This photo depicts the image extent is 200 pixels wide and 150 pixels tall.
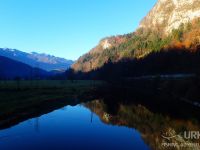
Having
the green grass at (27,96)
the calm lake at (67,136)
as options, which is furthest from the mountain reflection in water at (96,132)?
the green grass at (27,96)

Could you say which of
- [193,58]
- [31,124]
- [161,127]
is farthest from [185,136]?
[193,58]

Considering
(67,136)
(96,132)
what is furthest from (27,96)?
(67,136)

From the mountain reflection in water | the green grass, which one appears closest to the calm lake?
the mountain reflection in water

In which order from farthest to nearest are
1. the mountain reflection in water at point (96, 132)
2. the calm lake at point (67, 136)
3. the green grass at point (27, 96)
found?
the green grass at point (27, 96)
the mountain reflection in water at point (96, 132)
the calm lake at point (67, 136)

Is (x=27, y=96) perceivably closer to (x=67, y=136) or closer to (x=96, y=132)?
(x=96, y=132)

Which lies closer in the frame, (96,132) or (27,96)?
(96,132)

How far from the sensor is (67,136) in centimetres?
3791

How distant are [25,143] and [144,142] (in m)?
12.8

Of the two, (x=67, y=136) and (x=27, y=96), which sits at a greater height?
(x=27, y=96)

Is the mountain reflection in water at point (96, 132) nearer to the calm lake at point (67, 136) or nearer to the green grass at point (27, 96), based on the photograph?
the calm lake at point (67, 136)

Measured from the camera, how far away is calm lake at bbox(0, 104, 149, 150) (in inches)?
1278

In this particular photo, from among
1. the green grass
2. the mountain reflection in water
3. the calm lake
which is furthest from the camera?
the green grass

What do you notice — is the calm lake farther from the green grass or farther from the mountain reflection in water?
the green grass

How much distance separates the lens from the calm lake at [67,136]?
32.5 m
